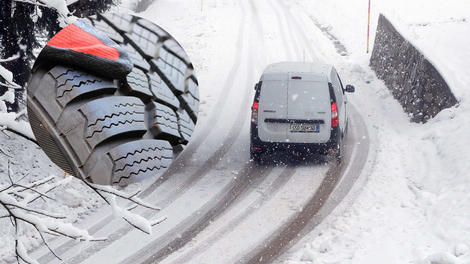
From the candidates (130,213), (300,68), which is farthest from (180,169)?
(130,213)

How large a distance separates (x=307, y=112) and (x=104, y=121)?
716 centimetres

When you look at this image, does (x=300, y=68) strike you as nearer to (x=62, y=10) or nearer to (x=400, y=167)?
(x=400, y=167)

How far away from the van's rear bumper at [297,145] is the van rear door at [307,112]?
0.28 feet

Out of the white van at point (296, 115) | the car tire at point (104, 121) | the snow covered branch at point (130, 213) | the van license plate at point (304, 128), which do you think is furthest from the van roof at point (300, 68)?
the car tire at point (104, 121)

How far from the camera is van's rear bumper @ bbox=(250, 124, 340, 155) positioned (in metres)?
8.83

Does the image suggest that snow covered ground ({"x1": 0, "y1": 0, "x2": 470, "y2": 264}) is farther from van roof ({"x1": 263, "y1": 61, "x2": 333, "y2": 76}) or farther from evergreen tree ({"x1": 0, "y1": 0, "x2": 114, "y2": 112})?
Answer: evergreen tree ({"x1": 0, "y1": 0, "x2": 114, "y2": 112})

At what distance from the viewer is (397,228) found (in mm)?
6871

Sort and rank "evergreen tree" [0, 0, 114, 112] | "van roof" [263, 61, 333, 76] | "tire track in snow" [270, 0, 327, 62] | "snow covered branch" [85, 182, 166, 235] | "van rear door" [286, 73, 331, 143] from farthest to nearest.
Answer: "tire track in snow" [270, 0, 327, 62] < "van roof" [263, 61, 333, 76] < "van rear door" [286, 73, 331, 143] < "evergreen tree" [0, 0, 114, 112] < "snow covered branch" [85, 182, 166, 235]

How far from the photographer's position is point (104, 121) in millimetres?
1783

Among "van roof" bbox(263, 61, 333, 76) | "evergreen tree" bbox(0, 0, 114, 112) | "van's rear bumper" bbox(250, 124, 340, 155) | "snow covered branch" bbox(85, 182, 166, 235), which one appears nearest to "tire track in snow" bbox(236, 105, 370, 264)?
"van's rear bumper" bbox(250, 124, 340, 155)

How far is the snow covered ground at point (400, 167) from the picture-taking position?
251 inches

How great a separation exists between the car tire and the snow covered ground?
1436mm

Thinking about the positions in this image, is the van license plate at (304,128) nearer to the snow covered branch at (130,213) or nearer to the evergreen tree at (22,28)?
the evergreen tree at (22,28)

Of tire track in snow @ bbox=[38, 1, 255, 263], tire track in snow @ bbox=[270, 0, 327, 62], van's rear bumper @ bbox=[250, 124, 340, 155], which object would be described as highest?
van's rear bumper @ bbox=[250, 124, 340, 155]
